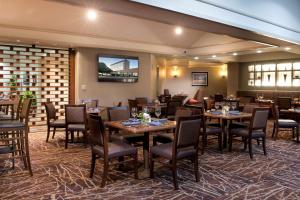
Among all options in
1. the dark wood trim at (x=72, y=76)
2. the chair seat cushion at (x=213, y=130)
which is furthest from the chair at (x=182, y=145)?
the dark wood trim at (x=72, y=76)

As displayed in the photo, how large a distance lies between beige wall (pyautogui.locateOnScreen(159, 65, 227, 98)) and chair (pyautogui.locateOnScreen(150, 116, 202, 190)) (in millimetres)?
9125

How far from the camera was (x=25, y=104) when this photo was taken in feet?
13.7

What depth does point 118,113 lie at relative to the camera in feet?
16.3

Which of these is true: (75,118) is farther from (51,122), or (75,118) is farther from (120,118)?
(120,118)

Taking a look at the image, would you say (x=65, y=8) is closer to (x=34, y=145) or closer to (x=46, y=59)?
(x=46, y=59)

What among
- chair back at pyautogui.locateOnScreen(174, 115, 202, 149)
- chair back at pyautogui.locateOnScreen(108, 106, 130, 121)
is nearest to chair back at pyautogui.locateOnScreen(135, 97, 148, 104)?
chair back at pyautogui.locateOnScreen(108, 106, 130, 121)

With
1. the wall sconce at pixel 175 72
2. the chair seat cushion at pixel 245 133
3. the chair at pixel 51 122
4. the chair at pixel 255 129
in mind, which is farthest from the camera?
the wall sconce at pixel 175 72

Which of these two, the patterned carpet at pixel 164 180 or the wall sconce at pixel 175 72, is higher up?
the wall sconce at pixel 175 72

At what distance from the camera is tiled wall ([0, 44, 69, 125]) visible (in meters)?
7.65

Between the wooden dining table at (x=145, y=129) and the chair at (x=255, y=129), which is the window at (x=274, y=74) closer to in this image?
the chair at (x=255, y=129)

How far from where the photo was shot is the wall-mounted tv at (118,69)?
833 cm

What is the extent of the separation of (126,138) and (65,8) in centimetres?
371

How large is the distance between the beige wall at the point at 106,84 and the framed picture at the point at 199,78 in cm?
557

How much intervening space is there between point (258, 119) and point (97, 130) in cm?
310
